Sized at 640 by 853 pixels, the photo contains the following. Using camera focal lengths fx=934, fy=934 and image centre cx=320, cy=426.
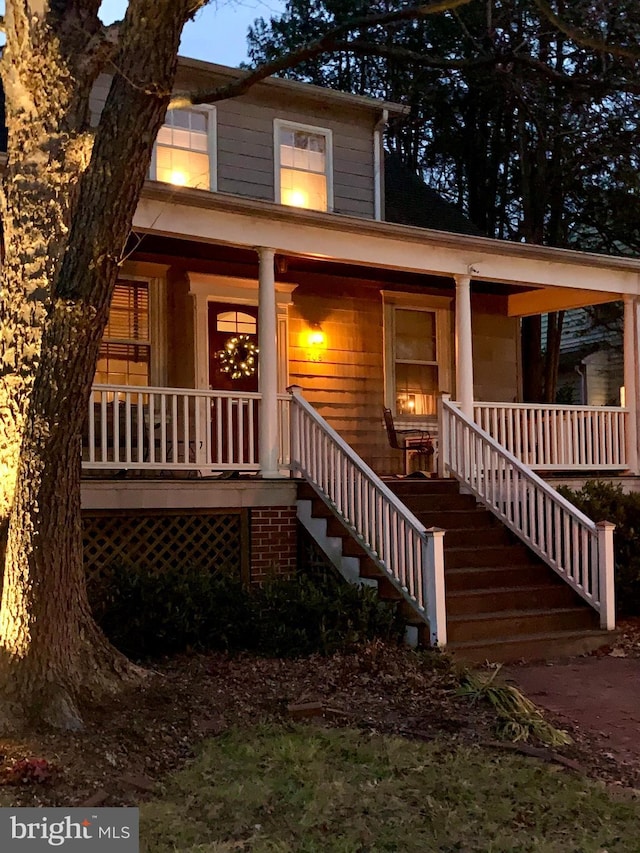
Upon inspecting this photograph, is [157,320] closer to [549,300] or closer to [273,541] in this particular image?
[273,541]

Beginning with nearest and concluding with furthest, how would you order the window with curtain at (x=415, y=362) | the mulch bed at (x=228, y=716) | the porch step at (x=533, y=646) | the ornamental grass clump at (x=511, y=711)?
the mulch bed at (x=228, y=716), the ornamental grass clump at (x=511, y=711), the porch step at (x=533, y=646), the window with curtain at (x=415, y=362)

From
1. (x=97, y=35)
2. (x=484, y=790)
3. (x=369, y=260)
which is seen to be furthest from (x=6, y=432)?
(x=369, y=260)

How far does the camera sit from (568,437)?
11.7 m

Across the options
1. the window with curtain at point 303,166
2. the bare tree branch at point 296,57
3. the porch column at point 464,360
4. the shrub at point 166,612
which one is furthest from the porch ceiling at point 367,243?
the shrub at point 166,612

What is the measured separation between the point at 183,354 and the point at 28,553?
6755 millimetres

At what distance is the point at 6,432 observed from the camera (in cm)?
555

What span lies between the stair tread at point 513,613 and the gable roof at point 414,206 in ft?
22.6

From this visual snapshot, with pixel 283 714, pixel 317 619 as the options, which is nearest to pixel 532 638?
pixel 317 619

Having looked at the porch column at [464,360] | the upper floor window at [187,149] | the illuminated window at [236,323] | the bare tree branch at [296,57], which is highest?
the upper floor window at [187,149]

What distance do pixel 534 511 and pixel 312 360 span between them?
4.26 meters

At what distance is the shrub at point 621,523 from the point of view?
9781mm

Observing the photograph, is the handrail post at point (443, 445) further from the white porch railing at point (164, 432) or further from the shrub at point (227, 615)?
the shrub at point (227, 615)

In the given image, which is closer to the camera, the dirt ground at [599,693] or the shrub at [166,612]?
the dirt ground at [599,693]

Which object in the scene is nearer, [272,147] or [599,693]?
[599,693]
